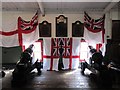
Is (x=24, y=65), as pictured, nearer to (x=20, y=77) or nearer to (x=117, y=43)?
(x=20, y=77)

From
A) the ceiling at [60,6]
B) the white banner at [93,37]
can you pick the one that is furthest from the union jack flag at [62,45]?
the ceiling at [60,6]

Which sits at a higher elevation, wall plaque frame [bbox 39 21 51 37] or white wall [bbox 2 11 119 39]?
white wall [bbox 2 11 119 39]

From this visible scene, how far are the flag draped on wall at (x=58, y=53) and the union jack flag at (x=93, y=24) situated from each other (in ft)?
2.71

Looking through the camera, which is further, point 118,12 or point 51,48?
point 51,48

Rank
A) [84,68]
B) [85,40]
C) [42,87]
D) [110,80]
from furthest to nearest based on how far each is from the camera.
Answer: [85,40] → [84,68] → [110,80] → [42,87]

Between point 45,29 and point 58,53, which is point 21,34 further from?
point 58,53

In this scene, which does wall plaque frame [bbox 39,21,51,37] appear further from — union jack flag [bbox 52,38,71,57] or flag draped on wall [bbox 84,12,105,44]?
flag draped on wall [bbox 84,12,105,44]

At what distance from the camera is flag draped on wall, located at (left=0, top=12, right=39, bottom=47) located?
9445 millimetres

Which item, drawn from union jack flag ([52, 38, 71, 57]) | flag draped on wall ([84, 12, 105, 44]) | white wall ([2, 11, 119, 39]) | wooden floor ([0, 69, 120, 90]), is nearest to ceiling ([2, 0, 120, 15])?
white wall ([2, 11, 119, 39])

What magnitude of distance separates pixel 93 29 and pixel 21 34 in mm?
3187

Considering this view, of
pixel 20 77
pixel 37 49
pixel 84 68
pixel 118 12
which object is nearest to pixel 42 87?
pixel 20 77

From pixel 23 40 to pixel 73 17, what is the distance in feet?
8.12

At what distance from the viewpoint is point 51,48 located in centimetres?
983

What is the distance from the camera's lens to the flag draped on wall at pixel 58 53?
385 inches
